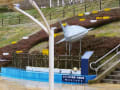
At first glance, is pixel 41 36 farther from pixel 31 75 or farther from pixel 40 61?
pixel 31 75

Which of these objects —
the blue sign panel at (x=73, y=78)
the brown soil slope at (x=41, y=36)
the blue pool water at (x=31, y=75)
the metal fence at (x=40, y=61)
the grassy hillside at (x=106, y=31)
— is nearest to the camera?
the blue sign panel at (x=73, y=78)

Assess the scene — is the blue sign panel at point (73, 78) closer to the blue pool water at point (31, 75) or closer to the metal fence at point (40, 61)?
the blue pool water at point (31, 75)

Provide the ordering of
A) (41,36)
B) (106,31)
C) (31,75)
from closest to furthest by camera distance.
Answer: (31,75)
(106,31)
(41,36)

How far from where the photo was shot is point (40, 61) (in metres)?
17.7

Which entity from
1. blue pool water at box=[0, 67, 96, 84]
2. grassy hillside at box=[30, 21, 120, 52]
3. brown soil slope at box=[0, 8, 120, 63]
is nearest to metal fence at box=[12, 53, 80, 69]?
blue pool water at box=[0, 67, 96, 84]

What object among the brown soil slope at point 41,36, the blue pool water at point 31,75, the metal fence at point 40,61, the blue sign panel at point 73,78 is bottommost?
the blue pool water at point 31,75

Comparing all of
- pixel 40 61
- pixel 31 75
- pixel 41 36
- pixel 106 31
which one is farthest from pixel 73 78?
pixel 41 36

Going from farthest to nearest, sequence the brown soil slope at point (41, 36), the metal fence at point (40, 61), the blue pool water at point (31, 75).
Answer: the brown soil slope at point (41, 36)
the metal fence at point (40, 61)
the blue pool water at point (31, 75)

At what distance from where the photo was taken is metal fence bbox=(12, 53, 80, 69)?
16.6 m

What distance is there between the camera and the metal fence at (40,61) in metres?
16.6

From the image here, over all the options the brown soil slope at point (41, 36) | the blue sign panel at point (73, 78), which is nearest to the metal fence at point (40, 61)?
the blue sign panel at point (73, 78)

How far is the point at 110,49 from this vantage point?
54.5 feet

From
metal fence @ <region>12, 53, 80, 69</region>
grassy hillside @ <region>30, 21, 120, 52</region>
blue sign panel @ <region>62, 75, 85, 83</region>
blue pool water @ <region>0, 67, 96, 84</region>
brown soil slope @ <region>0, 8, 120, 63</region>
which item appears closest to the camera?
blue sign panel @ <region>62, 75, 85, 83</region>

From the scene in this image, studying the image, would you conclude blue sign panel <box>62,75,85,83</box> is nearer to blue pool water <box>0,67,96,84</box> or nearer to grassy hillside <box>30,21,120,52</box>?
blue pool water <box>0,67,96,84</box>
